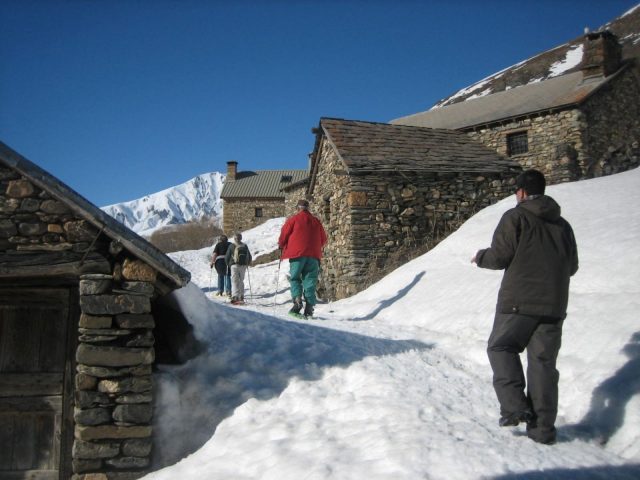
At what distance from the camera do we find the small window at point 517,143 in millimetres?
20766

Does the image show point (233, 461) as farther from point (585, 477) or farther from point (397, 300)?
point (397, 300)

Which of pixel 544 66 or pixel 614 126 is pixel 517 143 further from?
pixel 544 66

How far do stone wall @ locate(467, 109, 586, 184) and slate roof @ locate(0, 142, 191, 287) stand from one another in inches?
730

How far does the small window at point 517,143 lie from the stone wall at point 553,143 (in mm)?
176

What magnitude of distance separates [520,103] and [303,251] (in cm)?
1840

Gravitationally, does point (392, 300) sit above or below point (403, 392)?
above

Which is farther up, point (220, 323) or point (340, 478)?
point (220, 323)

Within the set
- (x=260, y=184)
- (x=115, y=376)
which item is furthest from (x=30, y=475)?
(x=260, y=184)

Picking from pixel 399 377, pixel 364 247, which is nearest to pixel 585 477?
pixel 399 377

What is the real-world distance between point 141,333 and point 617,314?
4969 mm

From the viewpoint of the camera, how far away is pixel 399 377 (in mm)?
5254

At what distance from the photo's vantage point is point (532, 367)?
3.63m

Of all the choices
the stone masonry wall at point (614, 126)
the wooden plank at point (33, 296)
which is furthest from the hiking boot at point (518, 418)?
the stone masonry wall at point (614, 126)

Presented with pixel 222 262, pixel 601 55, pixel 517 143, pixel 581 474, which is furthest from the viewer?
pixel 517 143
